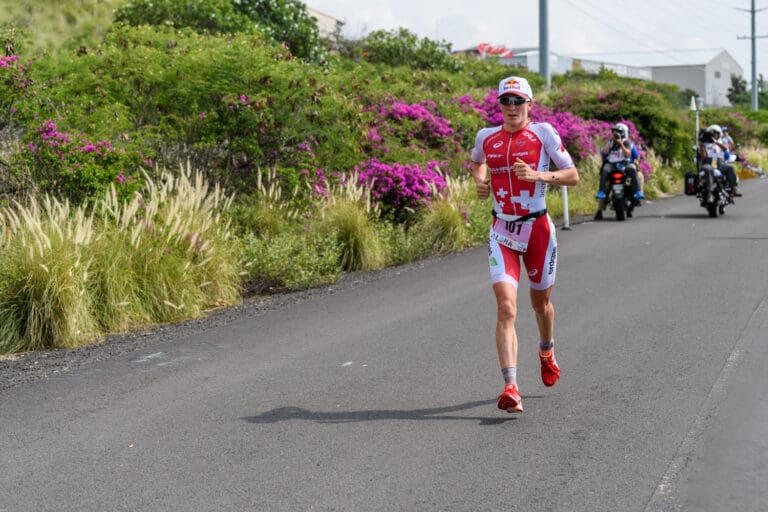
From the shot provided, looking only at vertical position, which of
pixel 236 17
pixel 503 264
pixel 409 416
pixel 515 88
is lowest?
pixel 409 416

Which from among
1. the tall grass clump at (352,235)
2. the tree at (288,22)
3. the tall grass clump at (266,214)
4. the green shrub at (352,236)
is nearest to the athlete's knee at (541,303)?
the tall grass clump at (266,214)

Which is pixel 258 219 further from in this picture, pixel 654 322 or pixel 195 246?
pixel 654 322

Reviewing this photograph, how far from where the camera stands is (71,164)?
12.5 metres

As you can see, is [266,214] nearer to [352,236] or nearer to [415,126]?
[352,236]

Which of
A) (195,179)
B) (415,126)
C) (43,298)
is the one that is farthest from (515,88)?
(415,126)

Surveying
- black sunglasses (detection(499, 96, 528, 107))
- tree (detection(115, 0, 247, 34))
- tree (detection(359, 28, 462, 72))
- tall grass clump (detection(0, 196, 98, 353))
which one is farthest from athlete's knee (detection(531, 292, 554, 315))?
tree (detection(359, 28, 462, 72))

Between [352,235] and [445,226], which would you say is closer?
[352,235]

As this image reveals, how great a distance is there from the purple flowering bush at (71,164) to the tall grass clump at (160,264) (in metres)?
0.30

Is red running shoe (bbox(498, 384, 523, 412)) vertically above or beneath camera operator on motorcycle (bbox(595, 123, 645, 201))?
beneath

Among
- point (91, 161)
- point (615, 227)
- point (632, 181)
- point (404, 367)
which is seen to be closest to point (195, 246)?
point (91, 161)

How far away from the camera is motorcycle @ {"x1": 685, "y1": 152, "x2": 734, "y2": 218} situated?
21812 millimetres

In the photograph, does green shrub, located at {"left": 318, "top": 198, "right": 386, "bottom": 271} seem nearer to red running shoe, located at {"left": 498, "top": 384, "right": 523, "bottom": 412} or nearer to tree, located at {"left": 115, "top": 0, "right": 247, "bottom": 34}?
red running shoe, located at {"left": 498, "top": 384, "right": 523, "bottom": 412}

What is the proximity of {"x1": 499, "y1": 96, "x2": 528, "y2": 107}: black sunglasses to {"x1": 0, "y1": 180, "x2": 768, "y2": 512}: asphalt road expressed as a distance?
1.96 m

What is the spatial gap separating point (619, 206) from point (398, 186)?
5954 millimetres
